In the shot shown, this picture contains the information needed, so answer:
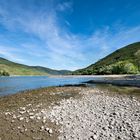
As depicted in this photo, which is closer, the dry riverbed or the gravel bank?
the gravel bank

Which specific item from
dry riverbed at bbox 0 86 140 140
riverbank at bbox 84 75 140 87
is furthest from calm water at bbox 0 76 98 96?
dry riverbed at bbox 0 86 140 140

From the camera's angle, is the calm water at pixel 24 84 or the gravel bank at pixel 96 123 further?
the calm water at pixel 24 84

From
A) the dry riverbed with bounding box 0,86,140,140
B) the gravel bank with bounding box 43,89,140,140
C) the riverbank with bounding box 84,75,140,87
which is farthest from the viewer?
the riverbank with bounding box 84,75,140,87

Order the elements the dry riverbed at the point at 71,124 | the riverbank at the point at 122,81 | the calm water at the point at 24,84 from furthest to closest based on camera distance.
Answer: the riverbank at the point at 122,81
the calm water at the point at 24,84
the dry riverbed at the point at 71,124

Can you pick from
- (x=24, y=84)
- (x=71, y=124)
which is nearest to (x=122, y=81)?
(x=24, y=84)

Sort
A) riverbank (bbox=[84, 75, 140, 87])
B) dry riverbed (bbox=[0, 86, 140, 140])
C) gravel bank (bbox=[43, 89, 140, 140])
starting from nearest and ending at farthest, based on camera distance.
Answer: gravel bank (bbox=[43, 89, 140, 140]) < dry riverbed (bbox=[0, 86, 140, 140]) < riverbank (bbox=[84, 75, 140, 87])

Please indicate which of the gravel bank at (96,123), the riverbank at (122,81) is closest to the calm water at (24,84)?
the riverbank at (122,81)

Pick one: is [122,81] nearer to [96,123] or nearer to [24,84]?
[24,84]

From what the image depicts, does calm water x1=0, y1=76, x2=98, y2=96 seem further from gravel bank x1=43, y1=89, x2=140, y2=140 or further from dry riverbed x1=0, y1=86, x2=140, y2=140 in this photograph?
gravel bank x1=43, y1=89, x2=140, y2=140

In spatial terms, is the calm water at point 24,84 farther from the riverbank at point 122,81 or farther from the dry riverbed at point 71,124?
the dry riverbed at point 71,124

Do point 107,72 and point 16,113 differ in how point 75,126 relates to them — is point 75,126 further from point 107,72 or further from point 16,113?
point 107,72

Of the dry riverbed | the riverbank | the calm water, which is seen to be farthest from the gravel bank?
the riverbank

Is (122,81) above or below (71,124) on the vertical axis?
above

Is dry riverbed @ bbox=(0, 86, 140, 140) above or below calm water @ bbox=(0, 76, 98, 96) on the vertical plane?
below
